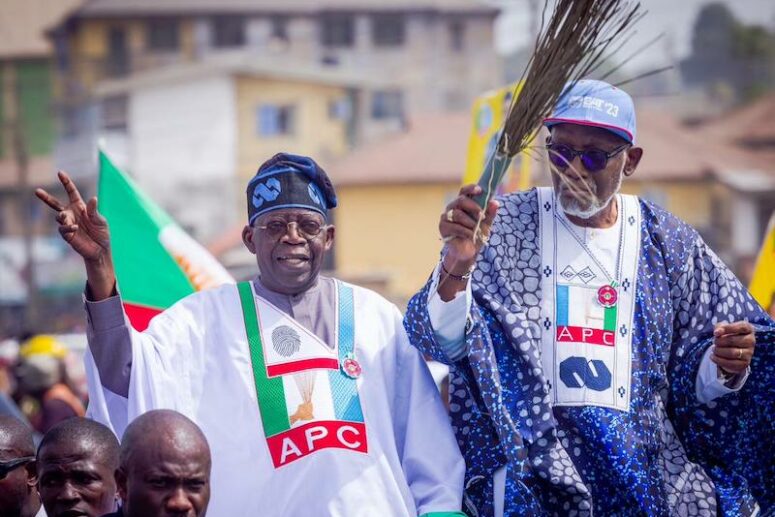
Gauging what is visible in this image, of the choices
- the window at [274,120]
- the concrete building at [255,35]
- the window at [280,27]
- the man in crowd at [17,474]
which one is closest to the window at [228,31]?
the concrete building at [255,35]

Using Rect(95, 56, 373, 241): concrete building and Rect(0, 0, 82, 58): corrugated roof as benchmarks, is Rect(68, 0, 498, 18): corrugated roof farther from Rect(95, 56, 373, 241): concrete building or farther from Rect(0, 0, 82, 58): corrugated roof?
Rect(95, 56, 373, 241): concrete building

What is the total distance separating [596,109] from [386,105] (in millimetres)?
45409

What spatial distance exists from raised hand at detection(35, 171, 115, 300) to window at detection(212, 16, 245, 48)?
4918 centimetres

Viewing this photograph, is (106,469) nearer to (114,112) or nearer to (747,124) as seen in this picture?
(114,112)

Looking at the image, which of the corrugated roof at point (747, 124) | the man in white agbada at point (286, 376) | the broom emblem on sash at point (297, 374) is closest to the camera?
the man in white agbada at point (286, 376)

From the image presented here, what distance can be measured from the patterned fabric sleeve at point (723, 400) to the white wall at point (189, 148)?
38.7 m

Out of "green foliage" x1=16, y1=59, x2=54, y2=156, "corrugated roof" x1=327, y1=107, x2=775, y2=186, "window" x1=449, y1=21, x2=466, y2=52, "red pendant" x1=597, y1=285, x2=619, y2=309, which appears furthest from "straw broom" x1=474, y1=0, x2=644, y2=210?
"green foliage" x1=16, y1=59, x2=54, y2=156

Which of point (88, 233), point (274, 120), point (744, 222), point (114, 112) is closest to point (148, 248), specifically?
point (88, 233)

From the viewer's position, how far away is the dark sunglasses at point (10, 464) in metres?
4.66

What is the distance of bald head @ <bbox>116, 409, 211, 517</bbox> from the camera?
12.5 feet

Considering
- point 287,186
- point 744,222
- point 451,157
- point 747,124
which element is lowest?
point 744,222

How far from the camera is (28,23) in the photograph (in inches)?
2371

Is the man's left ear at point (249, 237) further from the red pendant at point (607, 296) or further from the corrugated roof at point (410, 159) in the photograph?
the corrugated roof at point (410, 159)

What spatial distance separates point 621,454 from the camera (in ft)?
15.8
